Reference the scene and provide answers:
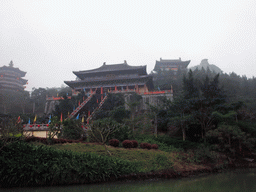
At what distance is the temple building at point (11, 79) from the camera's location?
41.2 metres

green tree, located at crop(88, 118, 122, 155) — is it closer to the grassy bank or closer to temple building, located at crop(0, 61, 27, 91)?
the grassy bank

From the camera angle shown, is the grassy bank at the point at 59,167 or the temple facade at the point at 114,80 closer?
the grassy bank at the point at 59,167

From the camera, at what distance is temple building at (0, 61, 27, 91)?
135ft

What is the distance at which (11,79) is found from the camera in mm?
42688

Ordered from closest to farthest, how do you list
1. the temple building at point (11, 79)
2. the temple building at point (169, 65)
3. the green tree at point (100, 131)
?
the green tree at point (100, 131) → the temple building at point (11, 79) → the temple building at point (169, 65)

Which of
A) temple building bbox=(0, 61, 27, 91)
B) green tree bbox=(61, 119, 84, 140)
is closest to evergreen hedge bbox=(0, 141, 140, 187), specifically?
green tree bbox=(61, 119, 84, 140)

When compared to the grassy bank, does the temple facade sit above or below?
above

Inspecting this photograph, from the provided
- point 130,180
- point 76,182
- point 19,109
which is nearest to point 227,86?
point 130,180

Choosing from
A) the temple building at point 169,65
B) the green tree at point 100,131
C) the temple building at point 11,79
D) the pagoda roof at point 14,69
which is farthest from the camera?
the temple building at point 169,65

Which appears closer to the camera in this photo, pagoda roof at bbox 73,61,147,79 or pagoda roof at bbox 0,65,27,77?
pagoda roof at bbox 73,61,147,79

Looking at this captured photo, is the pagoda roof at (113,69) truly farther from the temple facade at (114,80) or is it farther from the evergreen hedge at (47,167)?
the evergreen hedge at (47,167)

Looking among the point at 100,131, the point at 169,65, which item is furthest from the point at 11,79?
the point at 100,131

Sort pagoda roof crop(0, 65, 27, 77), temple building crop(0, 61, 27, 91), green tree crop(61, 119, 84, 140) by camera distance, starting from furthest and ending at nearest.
→ pagoda roof crop(0, 65, 27, 77), temple building crop(0, 61, 27, 91), green tree crop(61, 119, 84, 140)

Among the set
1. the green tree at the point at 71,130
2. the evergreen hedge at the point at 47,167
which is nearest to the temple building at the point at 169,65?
the green tree at the point at 71,130
